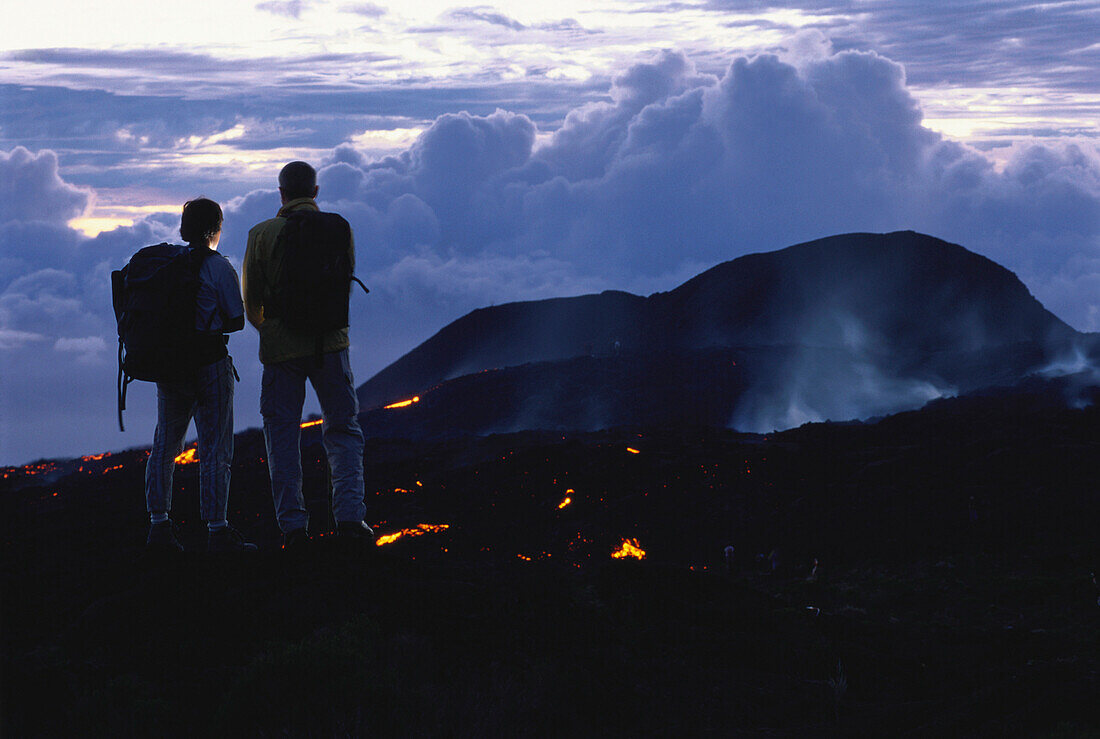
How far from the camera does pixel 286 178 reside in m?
6.79

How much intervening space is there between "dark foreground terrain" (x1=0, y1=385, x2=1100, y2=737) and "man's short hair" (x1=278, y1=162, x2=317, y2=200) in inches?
98.1

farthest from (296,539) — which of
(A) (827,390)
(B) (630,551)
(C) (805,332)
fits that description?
(C) (805,332)

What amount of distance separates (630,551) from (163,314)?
15.6 metres

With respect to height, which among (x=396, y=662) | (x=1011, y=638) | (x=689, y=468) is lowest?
(x=1011, y=638)

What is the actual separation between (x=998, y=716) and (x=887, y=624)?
742cm

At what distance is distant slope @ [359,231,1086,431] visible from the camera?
55750mm

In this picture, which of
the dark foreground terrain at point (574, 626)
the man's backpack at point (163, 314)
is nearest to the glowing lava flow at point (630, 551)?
the dark foreground terrain at point (574, 626)

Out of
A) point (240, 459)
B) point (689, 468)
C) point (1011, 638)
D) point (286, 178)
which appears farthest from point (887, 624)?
point (240, 459)

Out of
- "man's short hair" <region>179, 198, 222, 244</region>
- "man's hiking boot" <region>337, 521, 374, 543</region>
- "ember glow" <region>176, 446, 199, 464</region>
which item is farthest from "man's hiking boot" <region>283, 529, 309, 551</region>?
"ember glow" <region>176, 446, 199, 464</region>

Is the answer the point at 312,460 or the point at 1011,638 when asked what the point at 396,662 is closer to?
the point at 1011,638

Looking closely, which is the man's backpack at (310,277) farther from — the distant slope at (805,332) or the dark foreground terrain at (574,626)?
the distant slope at (805,332)

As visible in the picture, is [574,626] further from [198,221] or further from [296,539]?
[198,221]

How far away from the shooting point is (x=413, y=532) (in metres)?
19.3

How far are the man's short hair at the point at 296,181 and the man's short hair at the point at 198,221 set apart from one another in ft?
1.81
